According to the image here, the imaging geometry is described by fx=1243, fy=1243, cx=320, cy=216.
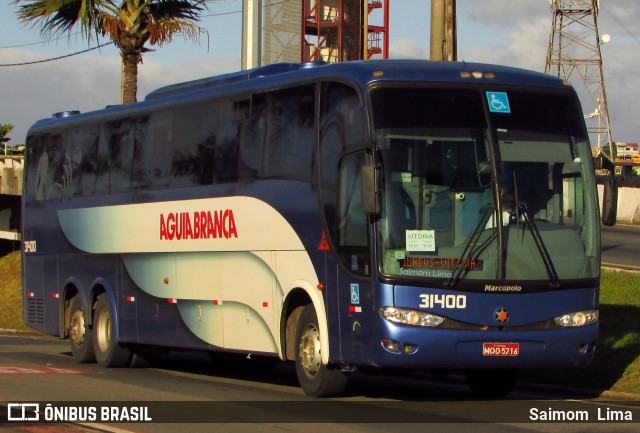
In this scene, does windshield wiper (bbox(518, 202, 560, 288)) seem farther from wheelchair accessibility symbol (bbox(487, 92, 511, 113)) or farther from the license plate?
wheelchair accessibility symbol (bbox(487, 92, 511, 113))

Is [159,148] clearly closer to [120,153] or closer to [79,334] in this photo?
[120,153]

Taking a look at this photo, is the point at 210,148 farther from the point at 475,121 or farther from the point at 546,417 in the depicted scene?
the point at 546,417

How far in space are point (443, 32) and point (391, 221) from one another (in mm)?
6485

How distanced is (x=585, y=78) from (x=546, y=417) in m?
53.9

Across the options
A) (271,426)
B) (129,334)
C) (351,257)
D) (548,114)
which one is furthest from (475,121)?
(129,334)

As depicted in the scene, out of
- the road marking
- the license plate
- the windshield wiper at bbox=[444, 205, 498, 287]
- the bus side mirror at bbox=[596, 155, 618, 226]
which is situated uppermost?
the bus side mirror at bbox=[596, 155, 618, 226]

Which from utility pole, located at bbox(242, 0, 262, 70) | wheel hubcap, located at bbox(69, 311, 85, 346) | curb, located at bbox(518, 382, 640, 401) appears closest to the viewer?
curb, located at bbox(518, 382, 640, 401)

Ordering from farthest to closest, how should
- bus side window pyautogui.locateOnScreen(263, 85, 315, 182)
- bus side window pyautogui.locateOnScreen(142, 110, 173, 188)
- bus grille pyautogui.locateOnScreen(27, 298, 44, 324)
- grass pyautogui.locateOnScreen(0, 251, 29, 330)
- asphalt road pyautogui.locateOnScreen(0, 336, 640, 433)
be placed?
grass pyautogui.locateOnScreen(0, 251, 29, 330) → bus grille pyautogui.locateOnScreen(27, 298, 44, 324) → bus side window pyautogui.locateOnScreen(142, 110, 173, 188) → bus side window pyautogui.locateOnScreen(263, 85, 315, 182) → asphalt road pyautogui.locateOnScreen(0, 336, 640, 433)

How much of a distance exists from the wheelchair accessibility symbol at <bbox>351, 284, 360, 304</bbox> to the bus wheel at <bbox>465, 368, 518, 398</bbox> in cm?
233

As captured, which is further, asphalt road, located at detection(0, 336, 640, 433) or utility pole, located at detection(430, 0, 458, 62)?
utility pole, located at detection(430, 0, 458, 62)

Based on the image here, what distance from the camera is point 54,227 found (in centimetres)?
2119

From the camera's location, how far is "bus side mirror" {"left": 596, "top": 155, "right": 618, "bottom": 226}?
45.6ft

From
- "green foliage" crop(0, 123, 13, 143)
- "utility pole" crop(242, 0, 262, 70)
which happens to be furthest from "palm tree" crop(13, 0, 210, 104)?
"green foliage" crop(0, 123, 13, 143)

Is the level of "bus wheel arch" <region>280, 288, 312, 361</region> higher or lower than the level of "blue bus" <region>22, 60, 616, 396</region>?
lower
